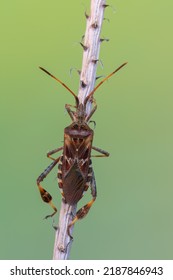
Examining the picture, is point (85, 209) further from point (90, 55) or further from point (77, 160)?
point (90, 55)

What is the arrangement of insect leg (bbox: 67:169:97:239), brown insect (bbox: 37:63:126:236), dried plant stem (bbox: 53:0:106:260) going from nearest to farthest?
dried plant stem (bbox: 53:0:106:260) < insect leg (bbox: 67:169:97:239) < brown insect (bbox: 37:63:126:236)

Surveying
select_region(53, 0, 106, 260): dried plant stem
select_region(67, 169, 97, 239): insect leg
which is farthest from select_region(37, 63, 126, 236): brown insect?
select_region(53, 0, 106, 260): dried plant stem

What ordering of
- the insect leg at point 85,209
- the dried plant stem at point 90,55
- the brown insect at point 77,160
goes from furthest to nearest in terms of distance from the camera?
the brown insect at point 77,160
the insect leg at point 85,209
the dried plant stem at point 90,55

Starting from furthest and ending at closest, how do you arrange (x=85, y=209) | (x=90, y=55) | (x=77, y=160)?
(x=77, y=160) < (x=85, y=209) < (x=90, y=55)

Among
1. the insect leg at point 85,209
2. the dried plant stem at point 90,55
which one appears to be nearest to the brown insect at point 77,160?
the insect leg at point 85,209

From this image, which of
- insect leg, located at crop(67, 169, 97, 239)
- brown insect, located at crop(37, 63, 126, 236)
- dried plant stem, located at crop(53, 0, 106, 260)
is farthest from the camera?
brown insect, located at crop(37, 63, 126, 236)

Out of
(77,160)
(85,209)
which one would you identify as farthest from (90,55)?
(85,209)

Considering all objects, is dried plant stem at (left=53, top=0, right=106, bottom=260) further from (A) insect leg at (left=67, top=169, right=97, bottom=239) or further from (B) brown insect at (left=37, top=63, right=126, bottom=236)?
(B) brown insect at (left=37, top=63, right=126, bottom=236)

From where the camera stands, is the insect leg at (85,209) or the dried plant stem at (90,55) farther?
the insect leg at (85,209)

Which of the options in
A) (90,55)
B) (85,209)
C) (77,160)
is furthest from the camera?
(77,160)

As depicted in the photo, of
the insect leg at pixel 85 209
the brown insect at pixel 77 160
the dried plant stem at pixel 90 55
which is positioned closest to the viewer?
the dried plant stem at pixel 90 55

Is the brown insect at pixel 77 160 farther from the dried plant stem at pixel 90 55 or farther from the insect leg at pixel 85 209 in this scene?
the dried plant stem at pixel 90 55

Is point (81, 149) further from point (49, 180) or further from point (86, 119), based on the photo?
point (49, 180)
